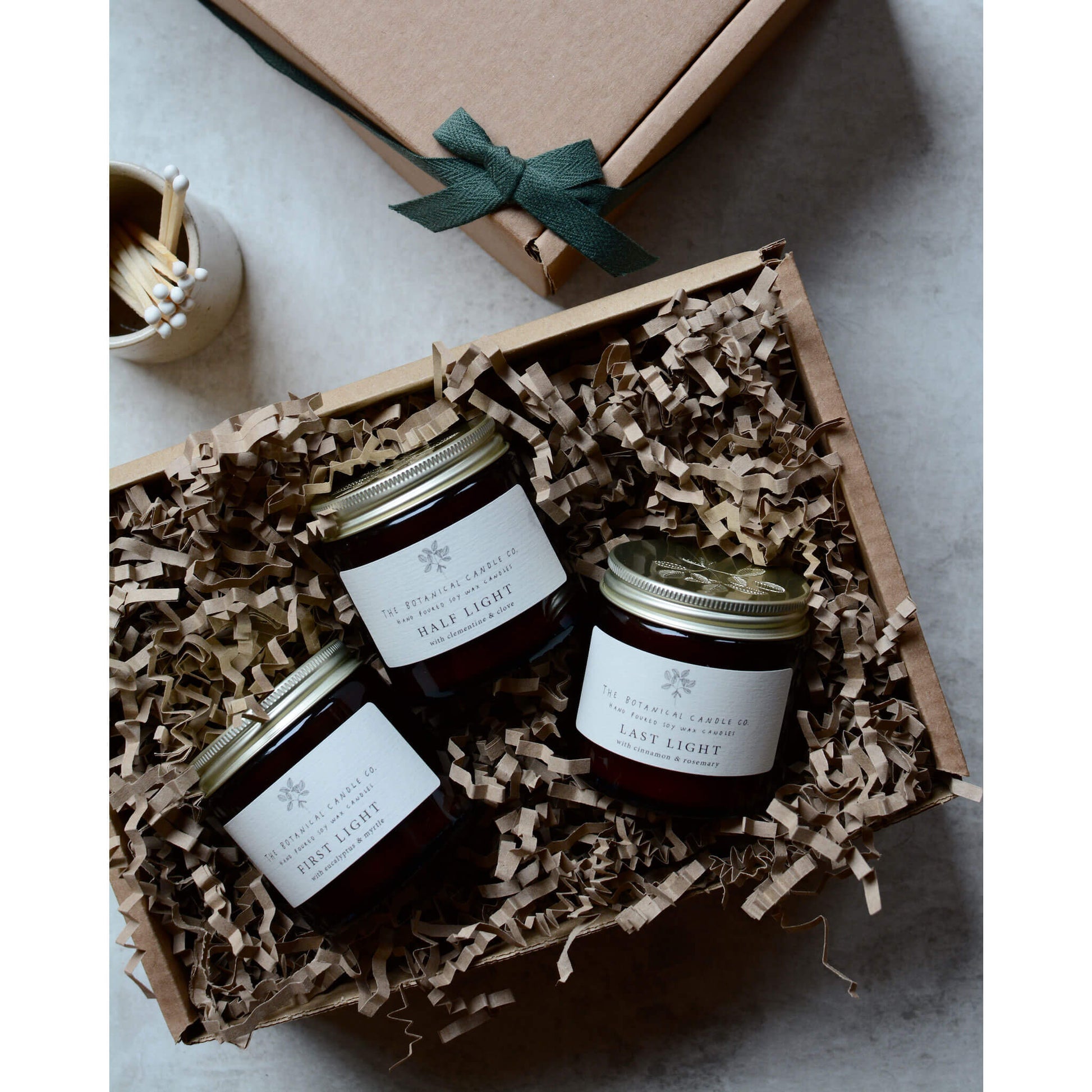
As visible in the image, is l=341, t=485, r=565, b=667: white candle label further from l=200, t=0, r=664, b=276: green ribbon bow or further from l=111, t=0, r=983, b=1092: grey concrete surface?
l=111, t=0, r=983, b=1092: grey concrete surface

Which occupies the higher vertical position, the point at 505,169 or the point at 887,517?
the point at 505,169

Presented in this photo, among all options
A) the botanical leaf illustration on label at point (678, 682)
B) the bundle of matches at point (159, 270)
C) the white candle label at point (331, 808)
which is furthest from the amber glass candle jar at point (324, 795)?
the bundle of matches at point (159, 270)

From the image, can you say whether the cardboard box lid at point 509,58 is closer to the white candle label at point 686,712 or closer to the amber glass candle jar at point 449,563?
the amber glass candle jar at point 449,563

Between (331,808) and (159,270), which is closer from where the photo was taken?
(331,808)

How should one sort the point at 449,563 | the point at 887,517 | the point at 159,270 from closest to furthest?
the point at 449,563
the point at 159,270
the point at 887,517

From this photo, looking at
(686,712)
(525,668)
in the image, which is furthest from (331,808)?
(686,712)

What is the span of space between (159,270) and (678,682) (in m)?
0.72

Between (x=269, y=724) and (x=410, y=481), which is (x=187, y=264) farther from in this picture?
(x=269, y=724)

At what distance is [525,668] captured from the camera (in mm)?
895

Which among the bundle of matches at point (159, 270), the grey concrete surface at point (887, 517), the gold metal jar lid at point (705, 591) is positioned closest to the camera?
the gold metal jar lid at point (705, 591)

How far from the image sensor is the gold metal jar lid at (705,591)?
796mm

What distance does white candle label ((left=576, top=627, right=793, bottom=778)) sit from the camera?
2.63 feet

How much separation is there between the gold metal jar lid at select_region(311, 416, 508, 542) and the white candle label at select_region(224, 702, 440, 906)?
19 centimetres

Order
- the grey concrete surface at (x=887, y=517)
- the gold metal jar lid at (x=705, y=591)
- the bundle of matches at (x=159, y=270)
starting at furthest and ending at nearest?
1. the grey concrete surface at (x=887, y=517)
2. the bundle of matches at (x=159, y=270)
3. the gold metal jar lid at (x=705, y=591)
